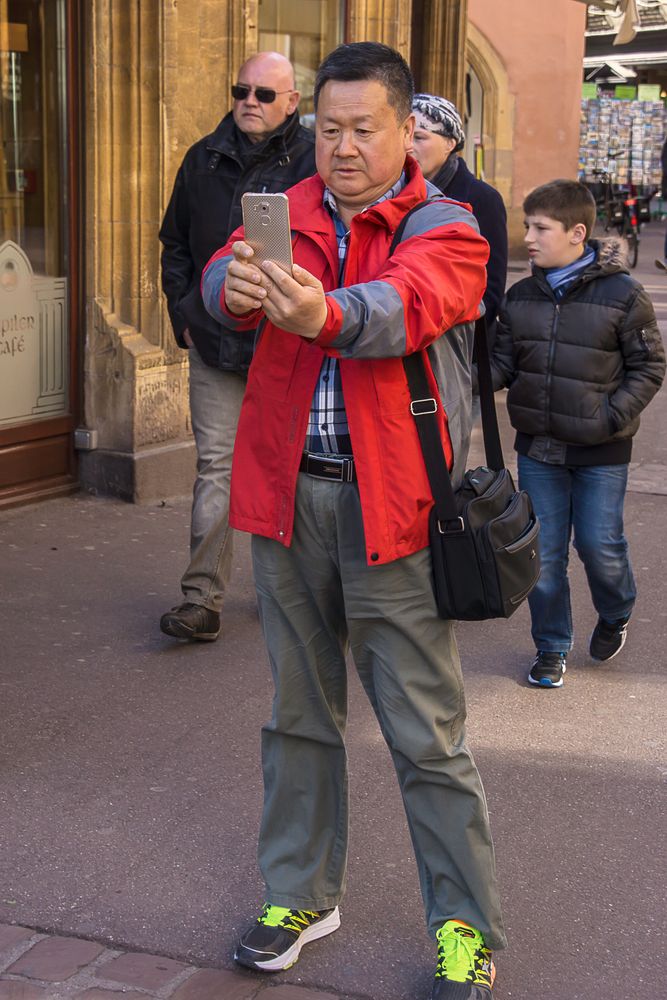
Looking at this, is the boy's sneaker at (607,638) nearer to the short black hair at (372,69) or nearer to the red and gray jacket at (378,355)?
the red and gray jacket at (378,355)

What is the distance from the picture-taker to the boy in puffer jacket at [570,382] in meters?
4.94

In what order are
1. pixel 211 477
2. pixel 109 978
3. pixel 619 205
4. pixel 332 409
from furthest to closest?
pixel 619 205
pixel 211 477
pixel 109 978
pixel 332 409

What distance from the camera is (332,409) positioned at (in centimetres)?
301

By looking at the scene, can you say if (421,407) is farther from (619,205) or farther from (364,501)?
(619,205)

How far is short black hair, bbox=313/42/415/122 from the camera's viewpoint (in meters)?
2.90

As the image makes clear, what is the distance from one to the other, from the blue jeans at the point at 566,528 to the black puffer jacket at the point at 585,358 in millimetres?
83

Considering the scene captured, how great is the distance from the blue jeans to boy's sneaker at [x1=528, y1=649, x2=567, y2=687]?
0.03m

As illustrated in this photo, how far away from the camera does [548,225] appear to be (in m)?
4.95

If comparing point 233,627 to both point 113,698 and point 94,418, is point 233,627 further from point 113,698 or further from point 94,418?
point 94,418

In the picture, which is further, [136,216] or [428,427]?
[136,216]

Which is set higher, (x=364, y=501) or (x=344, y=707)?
(x=364, y=501)

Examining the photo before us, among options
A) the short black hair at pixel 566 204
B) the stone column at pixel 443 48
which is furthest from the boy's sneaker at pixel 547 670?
the stone column at pixel 443 48

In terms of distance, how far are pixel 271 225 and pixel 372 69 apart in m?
0.49

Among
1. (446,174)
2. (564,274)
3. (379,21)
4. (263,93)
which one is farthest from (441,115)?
(379,21)
